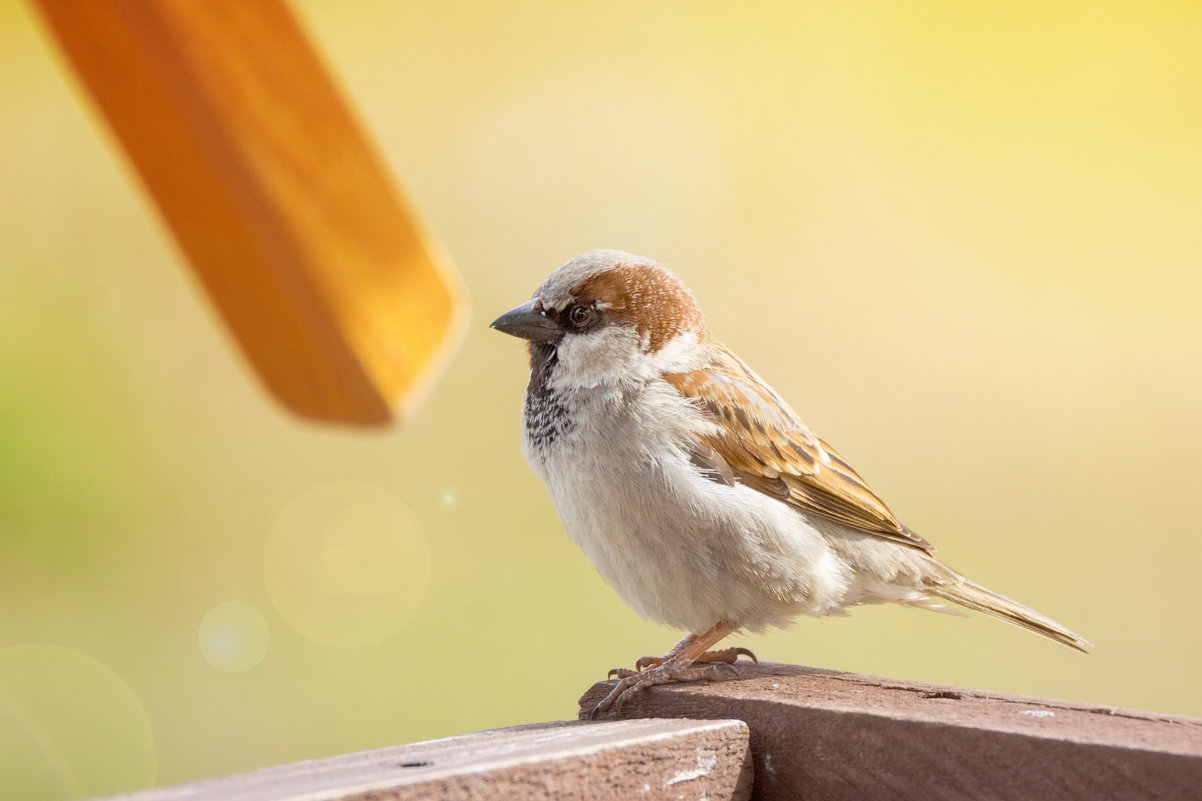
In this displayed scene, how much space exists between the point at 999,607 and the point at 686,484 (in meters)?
0.53

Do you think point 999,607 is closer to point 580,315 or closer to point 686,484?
point 686,484

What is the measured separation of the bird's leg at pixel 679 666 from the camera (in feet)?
3.96

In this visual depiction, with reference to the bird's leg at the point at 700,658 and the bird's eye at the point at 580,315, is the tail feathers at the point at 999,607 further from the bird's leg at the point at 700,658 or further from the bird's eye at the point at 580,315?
the bird's eye at the point at 580,315

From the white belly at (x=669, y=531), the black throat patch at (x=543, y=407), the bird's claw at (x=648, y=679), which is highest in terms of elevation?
the black throat patch at (x=543, y=407)

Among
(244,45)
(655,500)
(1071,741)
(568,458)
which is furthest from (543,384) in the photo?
(1071,741)

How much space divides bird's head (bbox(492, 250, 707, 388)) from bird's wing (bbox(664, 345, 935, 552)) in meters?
0.06

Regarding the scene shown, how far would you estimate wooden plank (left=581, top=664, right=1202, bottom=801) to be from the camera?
832mm

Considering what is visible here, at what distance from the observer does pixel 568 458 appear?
1360 millimetres

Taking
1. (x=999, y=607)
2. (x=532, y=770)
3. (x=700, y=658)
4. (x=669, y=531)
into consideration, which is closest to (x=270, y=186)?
(x=532, y=770)

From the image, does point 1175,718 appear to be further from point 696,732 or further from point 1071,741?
point 696,732

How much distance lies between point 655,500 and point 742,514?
115 millimetres

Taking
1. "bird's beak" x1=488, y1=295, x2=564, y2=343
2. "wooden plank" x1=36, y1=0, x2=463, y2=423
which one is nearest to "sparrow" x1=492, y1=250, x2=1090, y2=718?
"bird's beak" x1=488, y1=295, x2=564, y2=343

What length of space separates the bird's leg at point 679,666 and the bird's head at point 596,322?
0.33 m

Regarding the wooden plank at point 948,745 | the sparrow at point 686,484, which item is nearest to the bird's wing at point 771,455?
the sparrow at point 686,484
